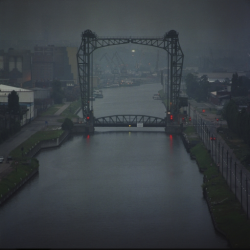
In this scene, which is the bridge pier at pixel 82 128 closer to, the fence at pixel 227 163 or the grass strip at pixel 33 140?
the grass strip at pixel 33 140

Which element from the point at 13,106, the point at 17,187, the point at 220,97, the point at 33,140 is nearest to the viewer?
the point at 17,187

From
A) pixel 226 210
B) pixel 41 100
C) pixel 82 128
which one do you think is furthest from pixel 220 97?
pixel 226 210

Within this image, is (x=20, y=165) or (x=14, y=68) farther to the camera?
(x=14, y=68)

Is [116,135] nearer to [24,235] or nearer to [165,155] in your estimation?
[165,155]

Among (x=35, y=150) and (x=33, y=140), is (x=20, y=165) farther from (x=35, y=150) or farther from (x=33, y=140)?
(x=33, y=140)

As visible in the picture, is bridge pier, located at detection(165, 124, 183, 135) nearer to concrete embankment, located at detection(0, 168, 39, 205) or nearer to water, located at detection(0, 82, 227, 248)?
water, located at detection(0, 82, 227, 248)

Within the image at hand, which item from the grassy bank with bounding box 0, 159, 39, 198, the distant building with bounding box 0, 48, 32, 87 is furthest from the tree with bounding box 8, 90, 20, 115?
the distant building with bounding box 0, 48, 32, 87
